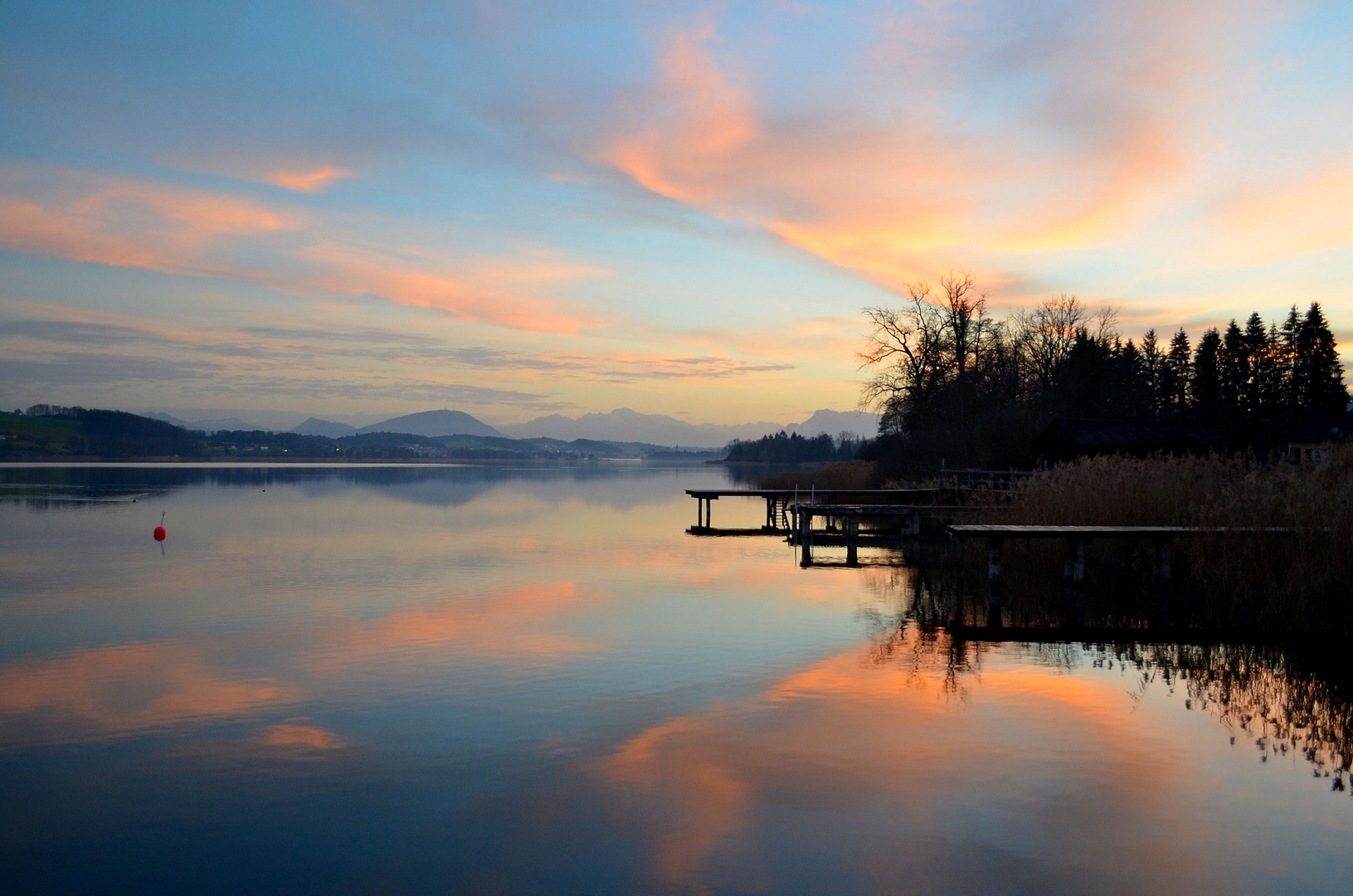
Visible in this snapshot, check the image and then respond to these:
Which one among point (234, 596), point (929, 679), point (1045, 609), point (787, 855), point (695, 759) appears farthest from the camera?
point (234, 596)

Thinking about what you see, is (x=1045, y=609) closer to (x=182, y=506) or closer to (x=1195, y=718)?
(x=1195, y=718)

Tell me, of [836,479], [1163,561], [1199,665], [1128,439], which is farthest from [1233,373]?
[1199,665]

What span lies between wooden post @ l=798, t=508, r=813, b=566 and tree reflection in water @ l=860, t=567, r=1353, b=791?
9718 millimetres

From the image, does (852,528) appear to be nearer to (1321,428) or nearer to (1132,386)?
(1321,428)

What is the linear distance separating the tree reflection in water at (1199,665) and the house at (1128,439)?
2471cm

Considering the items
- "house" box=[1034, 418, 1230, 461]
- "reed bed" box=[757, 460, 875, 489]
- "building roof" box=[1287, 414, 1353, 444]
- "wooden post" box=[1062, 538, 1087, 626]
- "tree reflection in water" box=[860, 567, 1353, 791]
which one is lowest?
"tree reflection in water" box=[860, 567, 1353, 791]

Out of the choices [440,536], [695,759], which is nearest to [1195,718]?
[695,759]

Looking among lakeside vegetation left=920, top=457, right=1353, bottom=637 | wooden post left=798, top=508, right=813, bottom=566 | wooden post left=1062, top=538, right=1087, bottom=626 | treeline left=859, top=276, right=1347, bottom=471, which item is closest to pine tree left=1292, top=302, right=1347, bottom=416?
treeline left=859, top=276, right=1347, bottom=471

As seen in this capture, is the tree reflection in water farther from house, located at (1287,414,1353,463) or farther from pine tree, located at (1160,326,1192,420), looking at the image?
pine tree, located at (1160,326,1192,420)

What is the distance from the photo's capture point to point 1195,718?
11.5m

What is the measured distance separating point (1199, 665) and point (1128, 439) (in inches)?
1169

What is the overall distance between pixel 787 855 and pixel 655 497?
6311 centimetres

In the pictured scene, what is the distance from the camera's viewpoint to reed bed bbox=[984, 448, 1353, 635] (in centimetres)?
1627

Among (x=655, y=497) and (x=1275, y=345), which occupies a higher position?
(x=1275, y=345)
